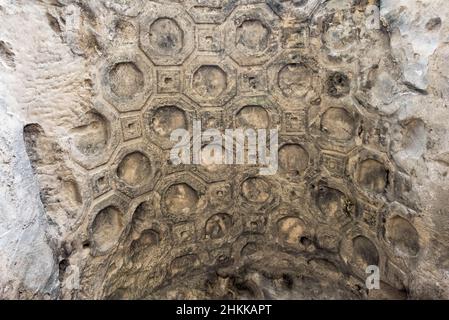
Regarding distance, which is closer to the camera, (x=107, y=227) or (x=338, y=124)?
(x=107, y=227)

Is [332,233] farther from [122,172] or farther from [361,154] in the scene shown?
[122,172]

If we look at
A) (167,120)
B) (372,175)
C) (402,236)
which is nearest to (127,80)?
(167,120)

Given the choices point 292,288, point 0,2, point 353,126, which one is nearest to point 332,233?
point 292,288

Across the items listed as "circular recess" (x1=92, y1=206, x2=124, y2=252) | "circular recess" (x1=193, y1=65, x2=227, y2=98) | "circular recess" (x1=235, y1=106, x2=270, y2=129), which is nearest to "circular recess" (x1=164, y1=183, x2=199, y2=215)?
"circular recess" (x1=92, y1=206, x2=124, y2=252)

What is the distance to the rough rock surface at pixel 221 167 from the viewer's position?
2.38 metres

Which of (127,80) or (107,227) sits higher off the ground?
(127,80)

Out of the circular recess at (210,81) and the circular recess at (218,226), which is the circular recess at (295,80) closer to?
the circular recess at (210,81)

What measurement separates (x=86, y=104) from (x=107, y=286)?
1.57m

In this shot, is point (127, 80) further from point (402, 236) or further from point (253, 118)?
point (402, 236)

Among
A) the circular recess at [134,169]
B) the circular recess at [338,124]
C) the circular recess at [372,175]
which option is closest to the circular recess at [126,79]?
the circular recess at [134,169]

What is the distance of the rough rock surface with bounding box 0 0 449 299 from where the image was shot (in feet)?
7.80

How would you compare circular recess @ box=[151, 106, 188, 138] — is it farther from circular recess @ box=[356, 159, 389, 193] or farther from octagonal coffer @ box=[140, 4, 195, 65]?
circular recess @ box=[356, 159, 389, 193]

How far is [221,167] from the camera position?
11.8 ft

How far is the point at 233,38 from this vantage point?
131 inches
